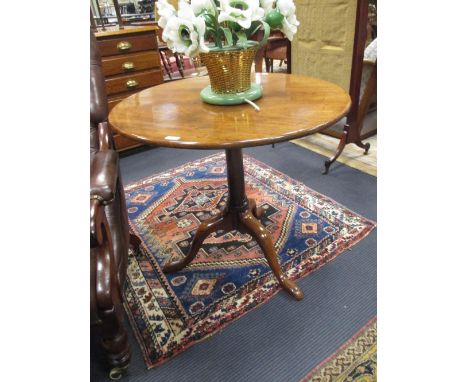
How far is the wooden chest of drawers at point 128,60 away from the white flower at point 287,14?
1.72m

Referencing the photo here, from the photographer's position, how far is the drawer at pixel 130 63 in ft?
7.95

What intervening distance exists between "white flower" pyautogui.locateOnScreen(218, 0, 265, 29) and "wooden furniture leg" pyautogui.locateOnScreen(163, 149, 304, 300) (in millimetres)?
495

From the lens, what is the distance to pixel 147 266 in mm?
1572

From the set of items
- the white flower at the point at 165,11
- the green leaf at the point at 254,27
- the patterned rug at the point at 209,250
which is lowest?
the patterned rug at the point at 209,250

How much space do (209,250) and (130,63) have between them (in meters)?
1.66

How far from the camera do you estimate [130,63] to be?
98.1 inches

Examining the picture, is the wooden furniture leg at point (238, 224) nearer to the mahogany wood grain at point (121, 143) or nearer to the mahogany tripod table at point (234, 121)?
the mahogany tripod table at point (234, 121)

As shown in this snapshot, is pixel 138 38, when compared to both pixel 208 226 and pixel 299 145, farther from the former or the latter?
pixel 208 226

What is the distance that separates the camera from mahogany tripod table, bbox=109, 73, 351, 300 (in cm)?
91

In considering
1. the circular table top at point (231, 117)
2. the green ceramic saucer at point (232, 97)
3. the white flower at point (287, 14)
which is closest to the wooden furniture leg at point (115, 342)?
the circular table top at point (231, 117)

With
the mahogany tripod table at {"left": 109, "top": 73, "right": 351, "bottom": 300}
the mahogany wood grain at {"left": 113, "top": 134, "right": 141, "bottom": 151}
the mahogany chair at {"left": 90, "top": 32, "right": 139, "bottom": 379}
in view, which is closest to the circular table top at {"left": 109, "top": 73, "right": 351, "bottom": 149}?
the mahogany tripod table at {"left": 109, "top": 73, "right": 351, "bottom": 300}

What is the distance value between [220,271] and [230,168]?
0.48 meters

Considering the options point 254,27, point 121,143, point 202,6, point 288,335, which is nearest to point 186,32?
point 202,6

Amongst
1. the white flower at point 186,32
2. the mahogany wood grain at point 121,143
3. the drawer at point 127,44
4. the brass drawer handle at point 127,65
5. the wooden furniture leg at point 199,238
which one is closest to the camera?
the white flower at point 186,32
